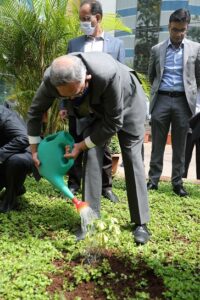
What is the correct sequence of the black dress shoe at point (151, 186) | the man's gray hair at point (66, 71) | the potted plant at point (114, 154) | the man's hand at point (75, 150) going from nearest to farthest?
the man's gray hair at point (66, 71)
the man's hand at point (75, 150)
the black dress shoe at point (151, 186)
the potted plant at point (114, 154)

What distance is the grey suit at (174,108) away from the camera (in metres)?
4.29

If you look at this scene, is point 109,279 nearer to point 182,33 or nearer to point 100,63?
point 100,63

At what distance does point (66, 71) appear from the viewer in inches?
87.0

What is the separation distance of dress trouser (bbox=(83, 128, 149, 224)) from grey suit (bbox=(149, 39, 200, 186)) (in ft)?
4.49

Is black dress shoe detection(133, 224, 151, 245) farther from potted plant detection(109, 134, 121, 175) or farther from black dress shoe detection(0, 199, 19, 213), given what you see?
potted plant detection(109, 134, 121, 175)

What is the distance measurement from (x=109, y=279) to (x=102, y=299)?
0.66 ft

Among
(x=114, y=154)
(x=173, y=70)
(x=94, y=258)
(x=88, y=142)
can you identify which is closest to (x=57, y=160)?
(x=88, y=142)

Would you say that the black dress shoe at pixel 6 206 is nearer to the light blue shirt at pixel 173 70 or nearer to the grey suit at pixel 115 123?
the grey suit at pixel 115 123

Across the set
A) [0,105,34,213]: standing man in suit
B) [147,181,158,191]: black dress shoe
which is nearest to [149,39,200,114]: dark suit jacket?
[147,181,158,191]: black dress shoe

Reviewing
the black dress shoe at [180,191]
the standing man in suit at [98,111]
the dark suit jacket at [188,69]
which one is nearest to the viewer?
the standing man in suit at [98,111]

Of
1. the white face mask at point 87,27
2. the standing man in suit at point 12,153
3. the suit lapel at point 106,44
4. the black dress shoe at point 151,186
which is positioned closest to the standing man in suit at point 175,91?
the black dress shoe at point 151,186

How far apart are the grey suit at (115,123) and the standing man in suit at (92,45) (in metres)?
0.70

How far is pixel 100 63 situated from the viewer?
2.48 metres

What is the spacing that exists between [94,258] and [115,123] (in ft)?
3.06
